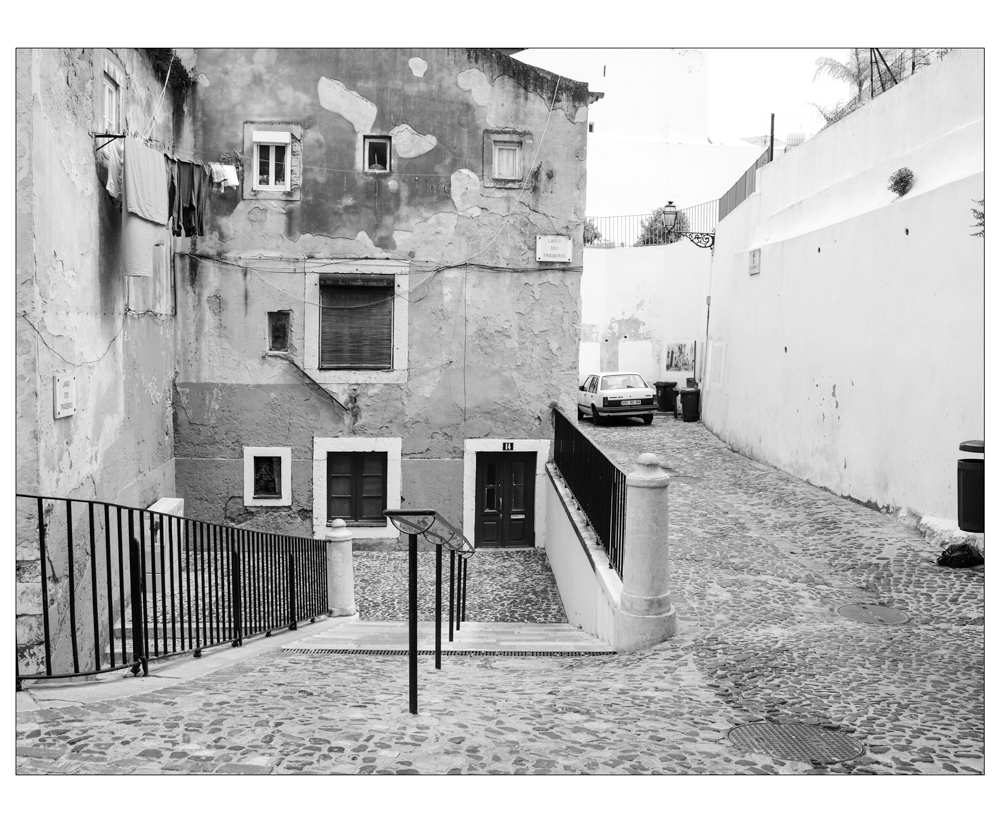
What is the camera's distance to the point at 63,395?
7.56 m

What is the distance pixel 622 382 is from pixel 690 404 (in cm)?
176

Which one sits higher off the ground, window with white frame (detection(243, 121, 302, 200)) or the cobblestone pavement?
window with white frame (detection(243, 121, 302, 200))

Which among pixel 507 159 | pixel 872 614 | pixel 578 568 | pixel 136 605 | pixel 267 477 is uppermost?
pixel 507 159

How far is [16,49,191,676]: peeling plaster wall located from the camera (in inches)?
267

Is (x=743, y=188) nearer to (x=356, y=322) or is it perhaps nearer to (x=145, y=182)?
(x=356, y=322)

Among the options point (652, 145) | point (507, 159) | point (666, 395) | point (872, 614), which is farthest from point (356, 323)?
point (652, 145)

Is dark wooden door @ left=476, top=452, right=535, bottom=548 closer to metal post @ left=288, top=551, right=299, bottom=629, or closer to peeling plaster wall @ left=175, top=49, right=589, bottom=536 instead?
peeling plaster wall @ left=175, top=49, right=589, bottom=536

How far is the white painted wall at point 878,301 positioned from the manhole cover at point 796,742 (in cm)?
483

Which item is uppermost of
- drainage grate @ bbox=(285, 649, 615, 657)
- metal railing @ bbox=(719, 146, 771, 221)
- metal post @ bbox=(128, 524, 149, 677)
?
metal railing @ bbox=(719, 146, 771, 221)

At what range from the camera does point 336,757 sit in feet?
12.6

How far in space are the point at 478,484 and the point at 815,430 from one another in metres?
5.12

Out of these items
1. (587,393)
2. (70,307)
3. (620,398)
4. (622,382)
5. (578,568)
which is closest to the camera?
(70,307)

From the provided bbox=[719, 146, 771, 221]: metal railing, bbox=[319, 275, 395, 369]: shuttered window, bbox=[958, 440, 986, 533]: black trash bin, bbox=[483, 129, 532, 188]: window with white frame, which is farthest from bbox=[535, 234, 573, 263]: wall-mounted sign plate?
bbox=[958, 440, 986, 533]: black trash bin

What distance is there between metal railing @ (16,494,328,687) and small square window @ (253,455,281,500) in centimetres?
388
